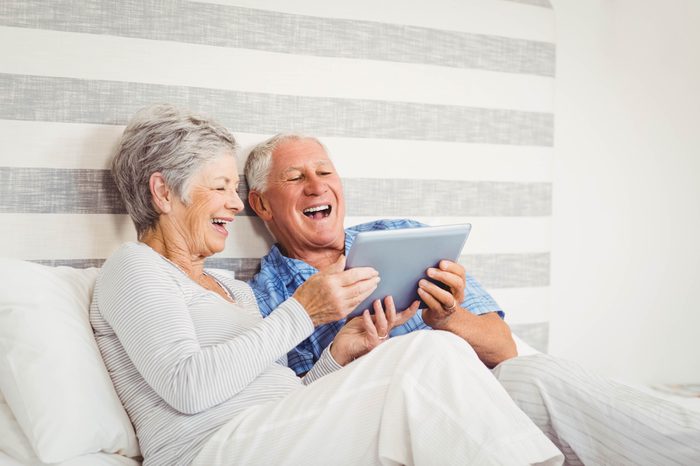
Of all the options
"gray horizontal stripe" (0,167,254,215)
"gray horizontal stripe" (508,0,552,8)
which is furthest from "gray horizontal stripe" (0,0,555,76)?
"gray horizontal stripe" (0,167,254,215)

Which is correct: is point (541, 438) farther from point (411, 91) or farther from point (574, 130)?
point (574, 130)

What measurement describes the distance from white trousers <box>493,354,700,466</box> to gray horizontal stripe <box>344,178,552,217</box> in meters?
0.90

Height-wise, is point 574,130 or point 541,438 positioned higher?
point 574,130

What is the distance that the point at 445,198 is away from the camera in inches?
91.9

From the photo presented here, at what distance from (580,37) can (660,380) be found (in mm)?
1463

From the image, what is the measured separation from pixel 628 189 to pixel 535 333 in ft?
2.35

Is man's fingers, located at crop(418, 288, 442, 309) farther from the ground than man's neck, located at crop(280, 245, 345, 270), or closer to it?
closer to it

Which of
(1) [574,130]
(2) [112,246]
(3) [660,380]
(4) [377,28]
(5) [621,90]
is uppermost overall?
(4) [377,28]

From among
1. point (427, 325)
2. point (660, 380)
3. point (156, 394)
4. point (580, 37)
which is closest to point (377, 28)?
point (580, 37)

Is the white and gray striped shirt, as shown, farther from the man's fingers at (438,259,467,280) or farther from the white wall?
the white wall

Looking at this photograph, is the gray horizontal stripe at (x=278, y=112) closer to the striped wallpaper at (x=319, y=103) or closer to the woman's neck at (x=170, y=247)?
the striped wallpaper at (x=319, y=103)

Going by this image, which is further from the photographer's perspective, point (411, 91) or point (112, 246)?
point (411, 91)

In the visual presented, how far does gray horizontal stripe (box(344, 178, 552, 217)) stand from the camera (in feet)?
7.31

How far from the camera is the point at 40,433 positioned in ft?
4.15
